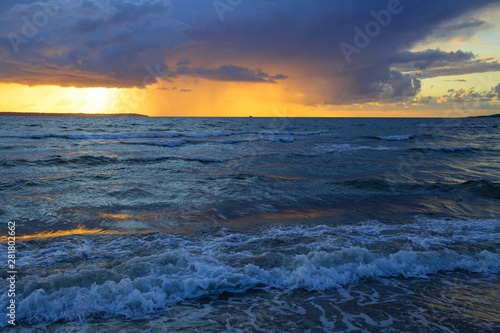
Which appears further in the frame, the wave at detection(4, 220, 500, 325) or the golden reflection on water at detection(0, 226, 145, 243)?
the golden reflection on water at detection(0, 226, 145, 243)

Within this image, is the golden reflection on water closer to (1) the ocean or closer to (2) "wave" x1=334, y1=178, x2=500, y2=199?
(1) the ocean

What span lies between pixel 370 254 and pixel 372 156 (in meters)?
21.5

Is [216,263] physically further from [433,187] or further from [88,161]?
[88,161]

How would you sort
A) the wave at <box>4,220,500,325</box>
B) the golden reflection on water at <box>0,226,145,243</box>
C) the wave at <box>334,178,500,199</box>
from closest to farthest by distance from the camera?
the wave at <box>4,220,500,325</box>, the golden reflection on water at <box>0,226,145,243</box>, the wave at <box>334,178,500,199</box>

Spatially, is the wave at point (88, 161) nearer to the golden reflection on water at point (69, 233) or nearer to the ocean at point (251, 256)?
the ocean at point (251, 256)

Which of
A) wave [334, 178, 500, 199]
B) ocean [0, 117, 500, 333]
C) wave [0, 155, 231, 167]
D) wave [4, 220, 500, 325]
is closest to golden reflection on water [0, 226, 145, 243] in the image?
ocean [0, 117, 500, 333]

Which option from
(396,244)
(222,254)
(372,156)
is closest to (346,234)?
(396,244)

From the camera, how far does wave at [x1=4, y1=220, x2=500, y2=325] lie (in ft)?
18.6

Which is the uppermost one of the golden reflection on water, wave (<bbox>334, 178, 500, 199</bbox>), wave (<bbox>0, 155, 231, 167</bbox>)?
wave (<bbox>0, 155, 231, 167</bbox>)

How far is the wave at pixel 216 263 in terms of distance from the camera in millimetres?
5668

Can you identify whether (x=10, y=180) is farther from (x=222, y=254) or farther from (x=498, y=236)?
(x=498, y=236)

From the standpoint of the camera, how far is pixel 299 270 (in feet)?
22.0

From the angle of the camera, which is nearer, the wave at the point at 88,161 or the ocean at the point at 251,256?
the ocean at the point at 251,256

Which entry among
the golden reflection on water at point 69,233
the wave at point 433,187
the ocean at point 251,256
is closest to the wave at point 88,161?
the ocean at point 251,256
